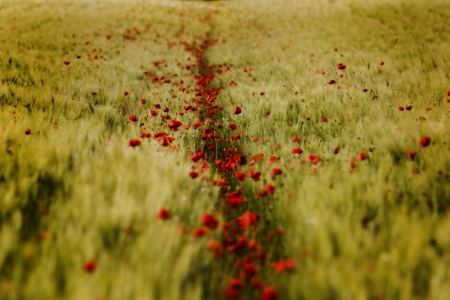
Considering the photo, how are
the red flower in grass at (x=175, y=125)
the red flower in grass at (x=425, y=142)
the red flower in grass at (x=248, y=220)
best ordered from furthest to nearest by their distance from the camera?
the red flower in grass at (x=175, y=125) < the red flower in grass at (x=425, y=142) < the red flower in grass at (x=248, y=220)

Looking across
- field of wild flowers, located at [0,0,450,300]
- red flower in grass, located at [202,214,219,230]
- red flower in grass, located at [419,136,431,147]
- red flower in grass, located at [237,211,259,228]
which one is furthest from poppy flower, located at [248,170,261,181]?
red flower in grass, located at [419,136,431,147]

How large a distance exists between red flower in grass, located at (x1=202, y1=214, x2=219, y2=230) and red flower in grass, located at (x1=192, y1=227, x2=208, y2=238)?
0.10 m

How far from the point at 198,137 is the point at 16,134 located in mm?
1985

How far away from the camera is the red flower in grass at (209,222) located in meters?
1.95

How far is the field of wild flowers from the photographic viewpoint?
1.51 meters

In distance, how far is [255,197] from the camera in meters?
2.54

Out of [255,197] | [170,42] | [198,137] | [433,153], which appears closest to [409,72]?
[433,153]

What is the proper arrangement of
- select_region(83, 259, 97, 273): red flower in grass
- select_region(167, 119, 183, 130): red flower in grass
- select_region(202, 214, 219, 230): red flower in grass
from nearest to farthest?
select_region(83, 259, 97, 273): red flower in grass < select_region(202, 214, 219, 230): red flower in grass < select_region(167, 119, 183, 130): red flower in grass

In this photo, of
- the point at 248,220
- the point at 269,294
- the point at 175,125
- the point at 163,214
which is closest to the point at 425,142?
the point at 248,220

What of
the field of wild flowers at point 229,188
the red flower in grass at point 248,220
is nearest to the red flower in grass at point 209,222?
the field of wild flowers at point 229,188

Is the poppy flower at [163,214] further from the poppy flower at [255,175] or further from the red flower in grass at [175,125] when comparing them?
the red flower in grass at [175,125]

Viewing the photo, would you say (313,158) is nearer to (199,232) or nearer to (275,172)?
(275,172)

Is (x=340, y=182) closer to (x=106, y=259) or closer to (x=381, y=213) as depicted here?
(x=381, y=213)

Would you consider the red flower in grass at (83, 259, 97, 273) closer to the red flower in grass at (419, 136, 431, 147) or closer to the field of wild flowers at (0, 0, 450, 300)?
the field of wild flowers at (0, 0, 450, 300)
